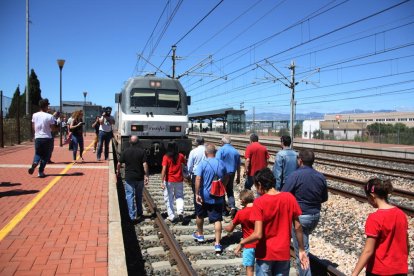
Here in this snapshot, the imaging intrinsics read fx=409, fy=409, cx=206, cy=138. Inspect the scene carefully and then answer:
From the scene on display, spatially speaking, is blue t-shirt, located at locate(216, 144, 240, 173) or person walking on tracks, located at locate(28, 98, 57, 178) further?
person walking on tracks, located at locate(28, 98, 57, 178)

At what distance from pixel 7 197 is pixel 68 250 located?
3621 millimetres

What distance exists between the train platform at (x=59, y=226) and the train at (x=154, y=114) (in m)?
3.04

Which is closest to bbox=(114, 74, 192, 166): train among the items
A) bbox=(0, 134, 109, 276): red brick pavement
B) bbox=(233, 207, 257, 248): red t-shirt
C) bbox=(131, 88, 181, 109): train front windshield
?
bbox=(131, 88, 181, 109): train front windshield

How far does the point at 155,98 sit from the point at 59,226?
28.1 feet

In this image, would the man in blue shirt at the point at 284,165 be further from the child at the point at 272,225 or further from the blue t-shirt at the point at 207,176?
the child at the point at 272,225

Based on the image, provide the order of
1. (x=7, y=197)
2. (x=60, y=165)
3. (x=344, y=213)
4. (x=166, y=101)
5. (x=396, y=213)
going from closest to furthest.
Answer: (x=396, y=213) < (x=7, y=197) < (x=344, y=213) < (x=60, y=165) < (x=166, y=101)

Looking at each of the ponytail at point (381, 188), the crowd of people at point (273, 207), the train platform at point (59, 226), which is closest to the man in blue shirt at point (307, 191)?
the crowd of people at point (273, 207)

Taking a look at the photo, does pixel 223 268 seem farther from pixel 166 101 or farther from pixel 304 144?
pixel 304 144

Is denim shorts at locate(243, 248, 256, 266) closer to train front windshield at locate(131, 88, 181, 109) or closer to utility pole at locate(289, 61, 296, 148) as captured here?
train front windshield at locate(131, 88, 181, 109)

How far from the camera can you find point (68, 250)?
5.14 m

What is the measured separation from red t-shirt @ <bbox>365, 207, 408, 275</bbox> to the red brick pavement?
9.13 feet

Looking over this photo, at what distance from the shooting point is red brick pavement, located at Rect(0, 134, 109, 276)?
15.3 feet

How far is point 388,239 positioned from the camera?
3.57 metres

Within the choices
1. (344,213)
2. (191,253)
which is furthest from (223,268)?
(344,213)
